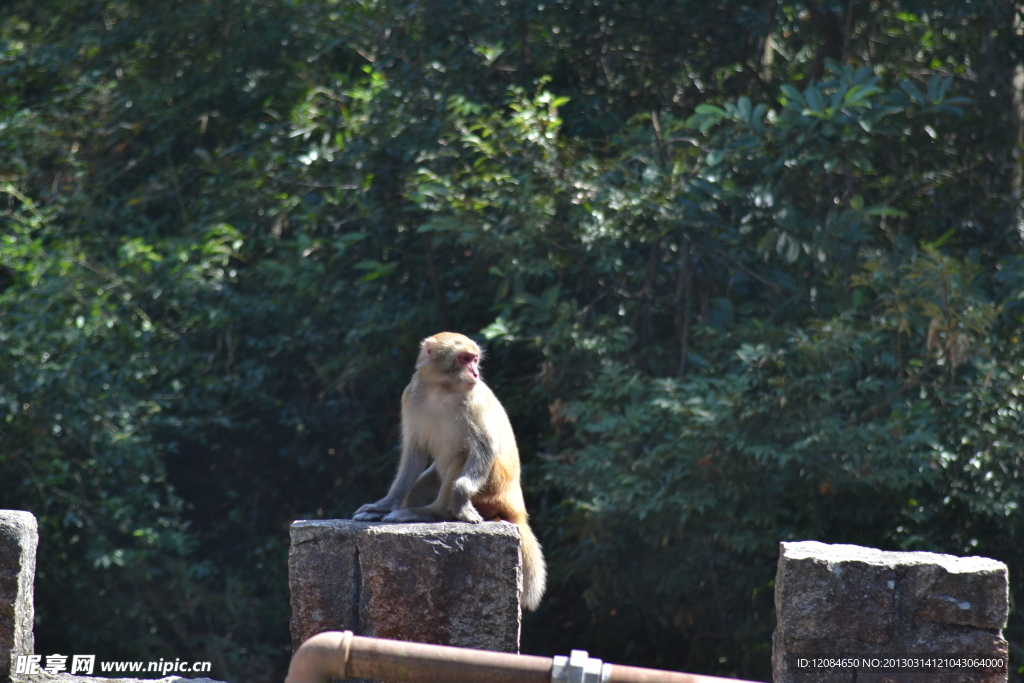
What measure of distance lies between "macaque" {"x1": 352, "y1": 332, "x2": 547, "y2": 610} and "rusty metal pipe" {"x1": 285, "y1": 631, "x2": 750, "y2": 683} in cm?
130

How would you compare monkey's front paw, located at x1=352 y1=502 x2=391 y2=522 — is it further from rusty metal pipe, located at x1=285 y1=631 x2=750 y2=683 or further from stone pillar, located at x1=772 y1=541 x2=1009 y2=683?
stone pillar, located at x1=772 y1=541 x2=1009 y2=683

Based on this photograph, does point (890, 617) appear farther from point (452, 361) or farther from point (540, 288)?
point (540, 288)

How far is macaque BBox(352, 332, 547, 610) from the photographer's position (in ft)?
12.9

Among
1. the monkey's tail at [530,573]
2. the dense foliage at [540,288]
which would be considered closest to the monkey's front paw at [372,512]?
the monkey's tail at [530,573]

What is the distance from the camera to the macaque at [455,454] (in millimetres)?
3922

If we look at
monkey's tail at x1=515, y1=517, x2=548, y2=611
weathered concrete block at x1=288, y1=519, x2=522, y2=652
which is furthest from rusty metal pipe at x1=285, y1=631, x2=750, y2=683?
monkey's tail at x1=515, y1=517, x2=548, y2=611

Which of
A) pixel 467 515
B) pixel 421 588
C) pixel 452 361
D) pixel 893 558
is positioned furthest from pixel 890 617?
pixel 452 361

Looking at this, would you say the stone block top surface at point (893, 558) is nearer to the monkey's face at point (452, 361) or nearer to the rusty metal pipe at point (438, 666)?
the rusty metal pipe at point (438, 666)

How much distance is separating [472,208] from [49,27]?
16.8ft

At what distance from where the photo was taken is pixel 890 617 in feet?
9.91

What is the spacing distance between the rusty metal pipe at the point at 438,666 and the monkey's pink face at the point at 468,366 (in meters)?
1.55

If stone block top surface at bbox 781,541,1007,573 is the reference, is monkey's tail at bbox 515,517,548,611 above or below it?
below

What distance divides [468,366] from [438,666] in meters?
1.69

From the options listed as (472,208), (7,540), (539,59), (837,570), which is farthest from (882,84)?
(7,540)
